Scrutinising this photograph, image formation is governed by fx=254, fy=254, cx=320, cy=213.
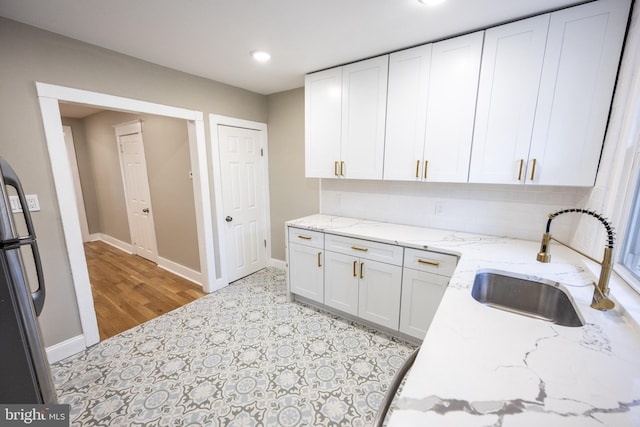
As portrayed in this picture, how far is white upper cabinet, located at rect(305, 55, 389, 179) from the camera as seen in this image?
230cm

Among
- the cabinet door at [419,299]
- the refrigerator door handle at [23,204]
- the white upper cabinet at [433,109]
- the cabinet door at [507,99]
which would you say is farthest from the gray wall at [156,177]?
the cabinet door at [507,99]

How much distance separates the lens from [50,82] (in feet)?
6.00

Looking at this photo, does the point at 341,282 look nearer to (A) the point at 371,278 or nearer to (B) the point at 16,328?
(A) the point at 371,278

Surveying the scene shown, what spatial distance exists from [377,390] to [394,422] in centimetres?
137

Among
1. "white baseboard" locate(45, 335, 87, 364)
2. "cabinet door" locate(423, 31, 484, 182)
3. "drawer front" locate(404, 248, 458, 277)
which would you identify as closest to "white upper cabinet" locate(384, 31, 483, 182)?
"cabinet door" locate(423, 31, 484, 182)

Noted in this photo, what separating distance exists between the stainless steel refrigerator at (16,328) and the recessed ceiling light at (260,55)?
5.99ft

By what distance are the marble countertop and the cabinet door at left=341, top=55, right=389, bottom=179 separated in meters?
1.47

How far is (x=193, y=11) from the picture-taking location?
5.29 feet

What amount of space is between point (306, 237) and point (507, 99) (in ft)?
6.42

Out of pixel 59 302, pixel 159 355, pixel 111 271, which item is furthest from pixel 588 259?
pixel 111 271

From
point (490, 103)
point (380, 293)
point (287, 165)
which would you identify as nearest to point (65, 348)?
point (380, 293)

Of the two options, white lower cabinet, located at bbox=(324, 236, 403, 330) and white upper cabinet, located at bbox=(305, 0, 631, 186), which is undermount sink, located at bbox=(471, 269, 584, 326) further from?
white upper cabinet, located at bbox=(305, 0, 631, 186)

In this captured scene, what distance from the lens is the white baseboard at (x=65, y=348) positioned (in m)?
1.97

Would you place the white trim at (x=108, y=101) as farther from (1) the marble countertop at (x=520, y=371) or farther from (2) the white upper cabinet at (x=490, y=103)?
(1) the marble countertop at (x=520, y=371)
